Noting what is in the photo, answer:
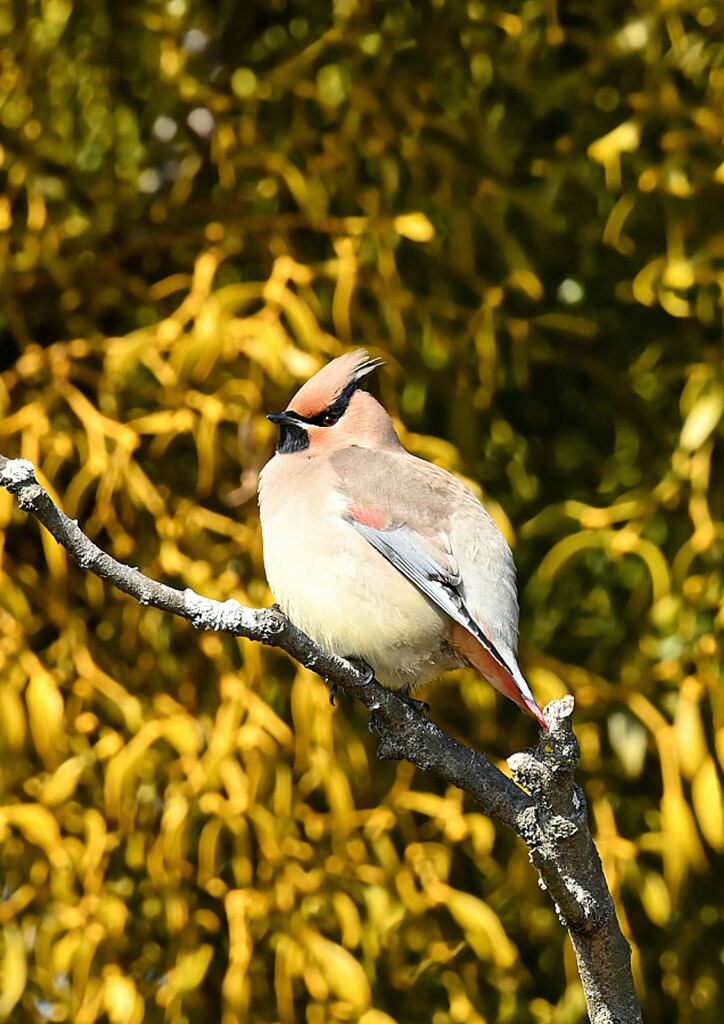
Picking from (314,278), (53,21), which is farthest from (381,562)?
(53,21)

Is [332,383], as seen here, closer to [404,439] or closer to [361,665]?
[404,439]

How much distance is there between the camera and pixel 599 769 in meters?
2.06

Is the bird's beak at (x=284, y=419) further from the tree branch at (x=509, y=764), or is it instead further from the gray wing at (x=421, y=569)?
the tree branch at (x=509, y=764)

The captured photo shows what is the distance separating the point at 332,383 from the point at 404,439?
0.27 metres

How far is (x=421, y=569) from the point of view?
1669 millimetres

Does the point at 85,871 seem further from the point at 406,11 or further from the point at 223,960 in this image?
the point at 406,11

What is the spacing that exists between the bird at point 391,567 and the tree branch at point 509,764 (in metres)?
0.19

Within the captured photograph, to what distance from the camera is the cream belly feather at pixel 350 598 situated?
1.67m

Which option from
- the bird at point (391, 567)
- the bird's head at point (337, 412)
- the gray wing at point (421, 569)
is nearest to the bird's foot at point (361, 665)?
the bird at point (391, 567)

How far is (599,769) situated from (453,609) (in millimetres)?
556

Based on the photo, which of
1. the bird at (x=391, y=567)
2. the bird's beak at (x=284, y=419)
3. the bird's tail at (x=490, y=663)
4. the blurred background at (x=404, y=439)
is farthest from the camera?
the blurred background at (x=404, y=439)

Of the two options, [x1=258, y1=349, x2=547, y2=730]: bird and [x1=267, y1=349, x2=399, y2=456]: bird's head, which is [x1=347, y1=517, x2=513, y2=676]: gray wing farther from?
[x1=267, y1=349, x2=399, y2=456]: bird's head

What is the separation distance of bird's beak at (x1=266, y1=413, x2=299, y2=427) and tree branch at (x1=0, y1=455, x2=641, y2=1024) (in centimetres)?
44

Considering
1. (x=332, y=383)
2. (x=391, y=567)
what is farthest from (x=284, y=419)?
(x=391, y=567)
